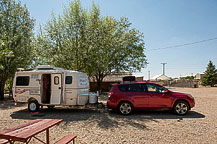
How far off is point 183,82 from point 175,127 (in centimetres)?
3459

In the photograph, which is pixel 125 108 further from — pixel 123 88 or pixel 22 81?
pixel 22 81

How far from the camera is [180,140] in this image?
4.68 metres

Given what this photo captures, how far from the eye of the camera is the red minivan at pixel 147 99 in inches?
312

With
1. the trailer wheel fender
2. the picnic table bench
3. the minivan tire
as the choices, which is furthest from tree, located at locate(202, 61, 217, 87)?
the picnic table bench

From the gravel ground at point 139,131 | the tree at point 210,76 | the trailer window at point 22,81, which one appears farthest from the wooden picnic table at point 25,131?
the tree at point 210,76

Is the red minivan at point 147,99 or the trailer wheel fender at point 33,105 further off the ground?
the red minivan at point 147,99

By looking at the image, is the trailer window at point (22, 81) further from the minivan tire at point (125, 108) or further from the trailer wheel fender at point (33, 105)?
the minivan tire at point (125, 108)

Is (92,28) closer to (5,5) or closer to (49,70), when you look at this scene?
(49,70)

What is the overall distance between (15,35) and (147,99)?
14.3 meters

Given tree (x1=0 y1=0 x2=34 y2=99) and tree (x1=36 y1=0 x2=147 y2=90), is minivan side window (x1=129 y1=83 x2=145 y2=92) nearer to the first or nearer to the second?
tree (x1=36 y1=0 x2=147 y2=90)

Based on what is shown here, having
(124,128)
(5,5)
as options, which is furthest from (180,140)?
(5,5)

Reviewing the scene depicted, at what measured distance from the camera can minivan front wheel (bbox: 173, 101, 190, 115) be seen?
790cm

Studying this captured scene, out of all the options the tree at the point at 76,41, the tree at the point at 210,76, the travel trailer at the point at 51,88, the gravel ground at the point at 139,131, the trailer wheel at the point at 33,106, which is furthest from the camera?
the tree at the point at 210,76

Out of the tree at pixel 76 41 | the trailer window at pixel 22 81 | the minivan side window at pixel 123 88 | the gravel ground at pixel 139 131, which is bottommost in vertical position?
the gravel ground at pixel 139 131
